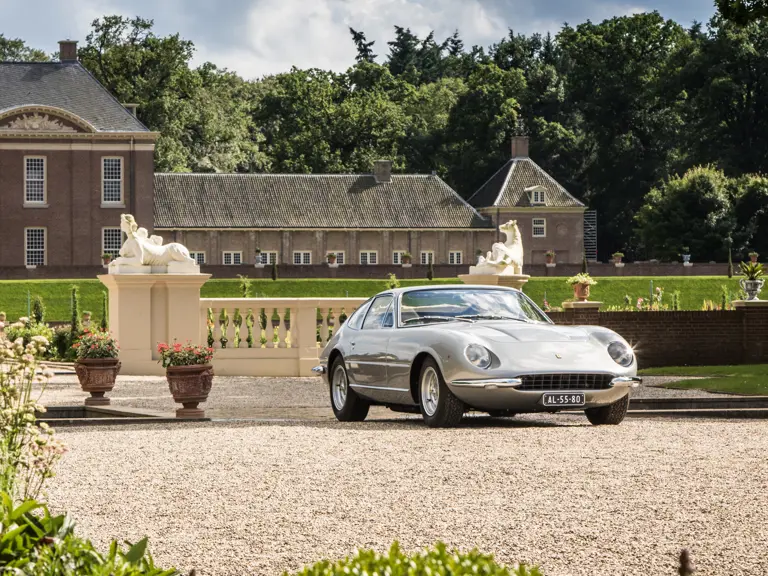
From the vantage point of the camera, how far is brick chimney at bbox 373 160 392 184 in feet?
258

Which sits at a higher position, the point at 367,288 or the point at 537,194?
the point at 537,194

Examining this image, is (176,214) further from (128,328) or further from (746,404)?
(746,404)

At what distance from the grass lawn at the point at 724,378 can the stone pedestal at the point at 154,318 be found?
26.4 ft

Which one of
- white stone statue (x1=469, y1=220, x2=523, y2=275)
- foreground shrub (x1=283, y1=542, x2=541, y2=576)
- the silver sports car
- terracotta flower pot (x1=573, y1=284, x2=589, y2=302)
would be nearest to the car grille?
the silver sports car

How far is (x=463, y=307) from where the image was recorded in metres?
13.4

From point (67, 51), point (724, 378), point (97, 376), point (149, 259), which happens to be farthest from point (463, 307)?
point (67, 51)

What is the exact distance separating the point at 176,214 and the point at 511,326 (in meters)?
62.8

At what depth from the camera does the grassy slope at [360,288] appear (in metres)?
56.2

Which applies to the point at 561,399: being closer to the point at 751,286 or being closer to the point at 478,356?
the point at 478,356

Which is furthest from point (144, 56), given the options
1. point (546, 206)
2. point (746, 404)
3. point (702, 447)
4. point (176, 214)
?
point (702, 447)

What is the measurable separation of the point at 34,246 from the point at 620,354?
57.5 metres

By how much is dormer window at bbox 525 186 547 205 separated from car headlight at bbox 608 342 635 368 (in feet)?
227

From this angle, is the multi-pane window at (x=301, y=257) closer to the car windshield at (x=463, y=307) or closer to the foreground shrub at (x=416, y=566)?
the car windshield at (x=463, y=307)

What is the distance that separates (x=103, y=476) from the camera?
877cm
